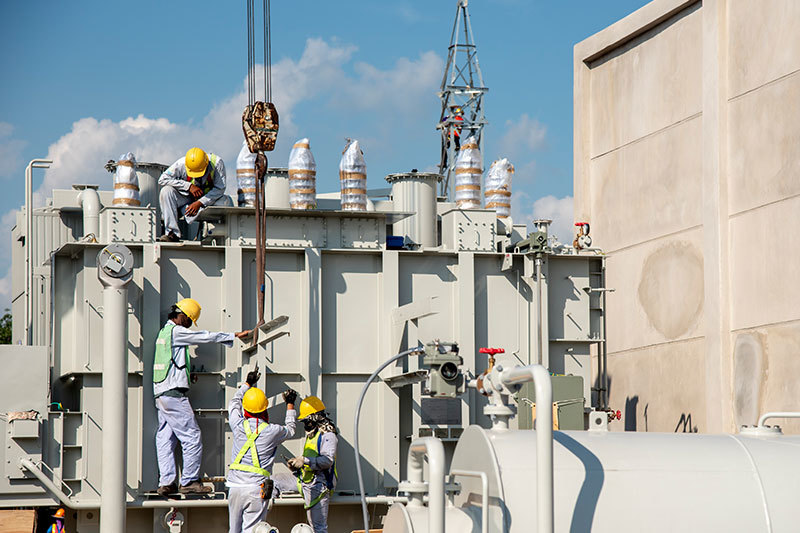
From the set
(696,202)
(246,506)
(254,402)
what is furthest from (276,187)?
(696,202)

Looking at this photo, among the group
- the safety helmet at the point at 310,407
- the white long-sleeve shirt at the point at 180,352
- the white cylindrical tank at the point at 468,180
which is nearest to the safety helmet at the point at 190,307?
the white long-sleeve shirt at the point at 180,352

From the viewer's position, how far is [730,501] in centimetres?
636

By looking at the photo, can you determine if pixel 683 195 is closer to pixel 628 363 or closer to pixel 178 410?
pixel 628 363

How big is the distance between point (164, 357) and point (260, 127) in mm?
2944

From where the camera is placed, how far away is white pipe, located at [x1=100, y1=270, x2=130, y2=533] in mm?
10672

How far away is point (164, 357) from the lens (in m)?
11.4

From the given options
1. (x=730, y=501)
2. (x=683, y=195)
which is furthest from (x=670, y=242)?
(x=730, y=501)

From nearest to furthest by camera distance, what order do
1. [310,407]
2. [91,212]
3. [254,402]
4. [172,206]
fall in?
1. [254,402]
2. [310,407]
3. [172,206]
4. [91,212]

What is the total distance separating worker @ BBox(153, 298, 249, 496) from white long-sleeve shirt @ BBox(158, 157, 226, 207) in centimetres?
185

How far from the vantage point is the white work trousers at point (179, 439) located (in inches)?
446

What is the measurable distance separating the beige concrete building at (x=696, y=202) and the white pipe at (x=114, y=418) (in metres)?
8.96

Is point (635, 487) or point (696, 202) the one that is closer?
point (635, 487)

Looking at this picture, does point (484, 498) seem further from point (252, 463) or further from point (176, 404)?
point (176, 404)

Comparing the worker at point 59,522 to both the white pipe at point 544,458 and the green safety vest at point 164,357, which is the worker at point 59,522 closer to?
the green safety vest at point 164,357
